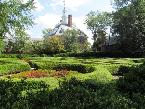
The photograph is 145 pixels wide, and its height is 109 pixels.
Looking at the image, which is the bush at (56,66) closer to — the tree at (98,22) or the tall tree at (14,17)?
the tall tree at (14,17)

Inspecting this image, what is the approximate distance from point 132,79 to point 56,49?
60.7 m

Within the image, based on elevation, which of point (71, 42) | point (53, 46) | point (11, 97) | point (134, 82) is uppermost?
point (71, 42)

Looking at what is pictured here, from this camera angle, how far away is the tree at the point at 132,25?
57688 mm

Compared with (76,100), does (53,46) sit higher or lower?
higher

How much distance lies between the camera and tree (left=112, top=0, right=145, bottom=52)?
57688 mm

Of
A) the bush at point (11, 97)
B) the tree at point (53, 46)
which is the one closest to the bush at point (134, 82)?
the bush at point (11, 97)

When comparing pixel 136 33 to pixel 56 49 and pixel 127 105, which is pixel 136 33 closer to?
pixel 56 49

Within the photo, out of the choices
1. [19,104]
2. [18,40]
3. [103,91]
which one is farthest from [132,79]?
[18,40]

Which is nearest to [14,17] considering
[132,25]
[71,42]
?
[132,25]

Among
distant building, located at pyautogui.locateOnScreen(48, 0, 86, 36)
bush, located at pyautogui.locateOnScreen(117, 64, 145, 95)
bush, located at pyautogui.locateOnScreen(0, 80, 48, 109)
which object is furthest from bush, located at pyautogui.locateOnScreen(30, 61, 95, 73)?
distant building, located at pyautogui.locateOnScreen(48, 0, 86, 36)

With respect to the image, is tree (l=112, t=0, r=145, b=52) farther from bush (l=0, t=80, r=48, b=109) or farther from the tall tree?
bush (l=0, t=80, r=48, b=109)

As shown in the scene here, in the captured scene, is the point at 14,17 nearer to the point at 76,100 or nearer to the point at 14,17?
the point at 14,17

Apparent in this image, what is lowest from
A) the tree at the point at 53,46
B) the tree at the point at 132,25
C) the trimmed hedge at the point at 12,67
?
the trimmed hedge at the point at 12,67

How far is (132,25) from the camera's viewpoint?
57.8 m
